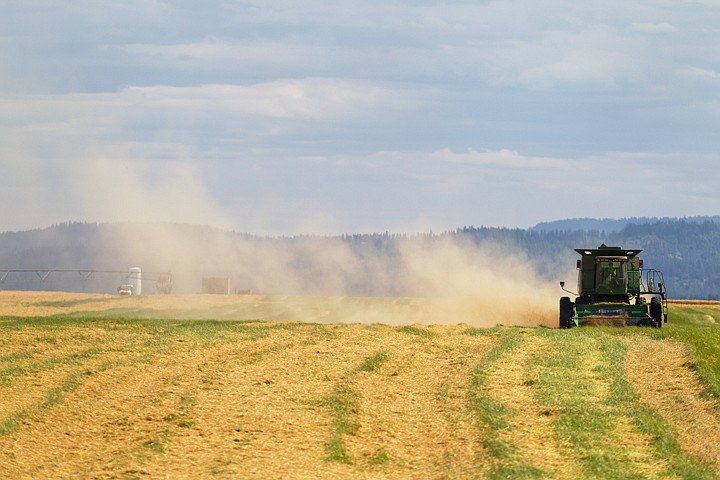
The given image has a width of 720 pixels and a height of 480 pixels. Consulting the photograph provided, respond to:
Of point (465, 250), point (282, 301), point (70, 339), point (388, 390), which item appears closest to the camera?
point (388, 390)

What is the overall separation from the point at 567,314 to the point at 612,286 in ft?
12.9

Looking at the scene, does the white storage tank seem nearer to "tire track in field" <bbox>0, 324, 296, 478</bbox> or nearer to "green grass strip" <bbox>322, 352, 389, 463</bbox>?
"tire track in field" <bbox>0, 324, 296, 478</bbox>

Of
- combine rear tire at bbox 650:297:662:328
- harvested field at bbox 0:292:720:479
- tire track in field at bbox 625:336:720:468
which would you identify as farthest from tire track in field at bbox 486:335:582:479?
combine rear tire at bbox 650:297:662:328

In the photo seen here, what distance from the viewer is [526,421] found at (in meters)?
18.5

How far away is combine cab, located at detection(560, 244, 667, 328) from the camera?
42.7m

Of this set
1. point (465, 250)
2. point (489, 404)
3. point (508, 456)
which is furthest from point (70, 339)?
point (465, 250)

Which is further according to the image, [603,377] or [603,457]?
[603,377]

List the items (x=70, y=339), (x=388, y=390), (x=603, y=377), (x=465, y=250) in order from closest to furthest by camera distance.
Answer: (x=388, y=390) → (x=603, y=377) → (x=70, y=339) → (x=465, y=250)

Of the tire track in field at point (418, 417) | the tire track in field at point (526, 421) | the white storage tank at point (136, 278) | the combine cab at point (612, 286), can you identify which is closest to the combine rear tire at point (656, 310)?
Result: the combine cab at point (612, 286)

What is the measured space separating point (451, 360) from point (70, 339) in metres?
11.7

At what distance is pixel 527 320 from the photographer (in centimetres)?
5331

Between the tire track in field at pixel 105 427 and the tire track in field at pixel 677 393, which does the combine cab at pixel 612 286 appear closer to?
the tire track in field at pixel 677 393

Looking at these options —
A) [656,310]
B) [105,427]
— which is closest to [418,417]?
[105,427]

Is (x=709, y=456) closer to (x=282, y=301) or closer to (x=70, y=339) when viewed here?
(x=70, y=339)
